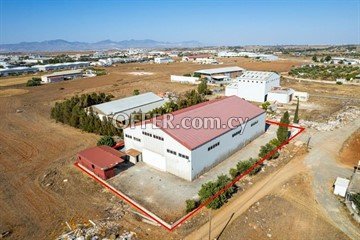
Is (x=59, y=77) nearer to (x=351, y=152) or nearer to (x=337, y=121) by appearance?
(x=337, y=121)

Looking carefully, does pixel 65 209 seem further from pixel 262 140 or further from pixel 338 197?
pixel 262 140

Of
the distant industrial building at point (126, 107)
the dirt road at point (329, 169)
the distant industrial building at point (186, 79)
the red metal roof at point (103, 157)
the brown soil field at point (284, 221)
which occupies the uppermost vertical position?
the distant industrial building at point (186, 79)

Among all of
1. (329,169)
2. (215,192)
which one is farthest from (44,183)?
(329,169)

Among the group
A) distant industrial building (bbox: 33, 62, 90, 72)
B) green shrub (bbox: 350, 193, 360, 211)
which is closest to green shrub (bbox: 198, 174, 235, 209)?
green shrub (bbox: 350, 193, 360, 211)

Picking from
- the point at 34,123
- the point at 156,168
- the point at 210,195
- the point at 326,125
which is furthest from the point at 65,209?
the point at 326,125

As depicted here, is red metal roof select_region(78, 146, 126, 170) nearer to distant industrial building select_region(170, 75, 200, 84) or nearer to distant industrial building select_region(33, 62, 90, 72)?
distant industrial building select_region(170, 75, 200, 84)

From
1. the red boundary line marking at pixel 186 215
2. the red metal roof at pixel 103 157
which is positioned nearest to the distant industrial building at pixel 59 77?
the red boundary line marking at pixel 186 215

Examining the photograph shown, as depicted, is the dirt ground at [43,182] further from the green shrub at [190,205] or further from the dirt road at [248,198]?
the dirt road at [248,198]
